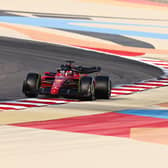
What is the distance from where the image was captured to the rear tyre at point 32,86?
17.8m

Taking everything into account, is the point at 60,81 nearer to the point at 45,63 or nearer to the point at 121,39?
the point at 45,63

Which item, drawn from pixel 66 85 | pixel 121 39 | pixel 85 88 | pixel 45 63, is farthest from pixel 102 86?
pixel 121 39

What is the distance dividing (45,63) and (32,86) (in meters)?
9.07

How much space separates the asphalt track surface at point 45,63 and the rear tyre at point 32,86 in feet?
1.20

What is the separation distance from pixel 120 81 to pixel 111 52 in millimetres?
10378

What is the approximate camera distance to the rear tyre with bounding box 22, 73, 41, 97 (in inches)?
699

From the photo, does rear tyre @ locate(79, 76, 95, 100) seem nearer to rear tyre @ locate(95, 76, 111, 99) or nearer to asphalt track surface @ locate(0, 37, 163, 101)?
rear tyre @ locate(95, 76, 111, 99)

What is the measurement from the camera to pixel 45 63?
87.9 feet

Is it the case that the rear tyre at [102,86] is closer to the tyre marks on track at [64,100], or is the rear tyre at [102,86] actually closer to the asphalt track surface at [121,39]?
the tyre marks on track at [64,100]

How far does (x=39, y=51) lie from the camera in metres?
31.0

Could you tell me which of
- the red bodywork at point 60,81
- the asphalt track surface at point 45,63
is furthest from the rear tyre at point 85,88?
the asphalt track surface at point 45,63

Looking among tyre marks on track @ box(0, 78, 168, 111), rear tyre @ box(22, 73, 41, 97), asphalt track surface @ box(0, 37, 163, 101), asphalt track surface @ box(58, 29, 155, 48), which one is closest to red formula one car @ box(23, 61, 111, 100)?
rear tyre @ box(22, 73, 41, 97)

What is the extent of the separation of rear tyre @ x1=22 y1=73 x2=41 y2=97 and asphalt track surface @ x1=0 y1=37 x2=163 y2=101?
37cm

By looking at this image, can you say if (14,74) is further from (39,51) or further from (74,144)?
(74,144)
